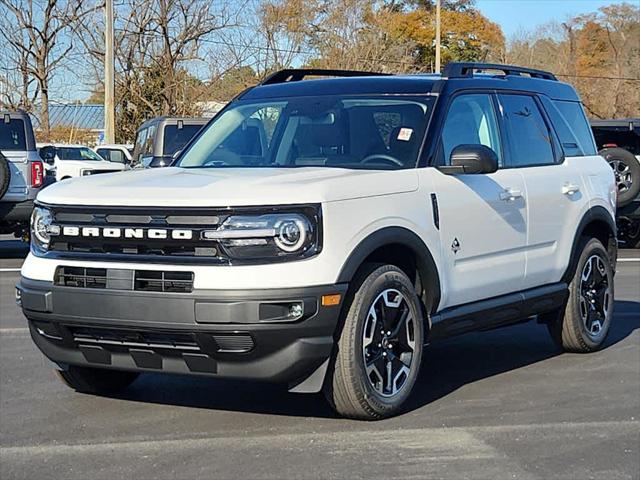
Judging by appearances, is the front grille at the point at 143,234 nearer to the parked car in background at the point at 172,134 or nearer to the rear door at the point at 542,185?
the rear door at the point at 542,185

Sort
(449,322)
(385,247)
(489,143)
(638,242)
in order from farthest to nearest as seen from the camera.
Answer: (638,242), (489,143), (449,322), (385,247)

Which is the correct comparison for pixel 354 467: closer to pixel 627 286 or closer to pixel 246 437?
pixel 246 437

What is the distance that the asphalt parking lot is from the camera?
4.79 metres

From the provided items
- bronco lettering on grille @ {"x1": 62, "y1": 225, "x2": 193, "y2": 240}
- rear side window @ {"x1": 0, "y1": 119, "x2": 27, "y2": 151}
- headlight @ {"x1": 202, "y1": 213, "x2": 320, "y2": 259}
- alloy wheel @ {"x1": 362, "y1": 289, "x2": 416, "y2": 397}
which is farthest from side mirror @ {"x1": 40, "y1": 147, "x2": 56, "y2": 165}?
headlight @ {"x1": 202, "y1": 213, "x2": 320, "y2": 259}

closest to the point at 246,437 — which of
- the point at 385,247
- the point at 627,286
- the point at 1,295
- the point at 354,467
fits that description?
the point at 354,467

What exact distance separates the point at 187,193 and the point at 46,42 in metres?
39.1

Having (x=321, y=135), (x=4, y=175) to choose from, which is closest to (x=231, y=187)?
(x=321, y=135)

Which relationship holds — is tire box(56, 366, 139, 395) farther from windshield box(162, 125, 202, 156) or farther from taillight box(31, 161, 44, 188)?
windshield box(162, 125, 202, 156)

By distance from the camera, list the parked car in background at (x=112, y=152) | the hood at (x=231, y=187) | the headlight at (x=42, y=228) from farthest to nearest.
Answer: the parked car in background at (x=112, y=152), the headlight at (x=42, y=228), the hood at (x=231, y=187)

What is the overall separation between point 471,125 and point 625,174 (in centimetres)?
755

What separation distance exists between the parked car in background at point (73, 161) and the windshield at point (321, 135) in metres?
20.0

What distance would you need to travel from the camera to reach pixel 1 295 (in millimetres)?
10859

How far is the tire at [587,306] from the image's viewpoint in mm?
7352

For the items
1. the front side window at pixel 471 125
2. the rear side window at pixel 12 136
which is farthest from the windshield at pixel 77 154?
the front side window at pixel 471 125
